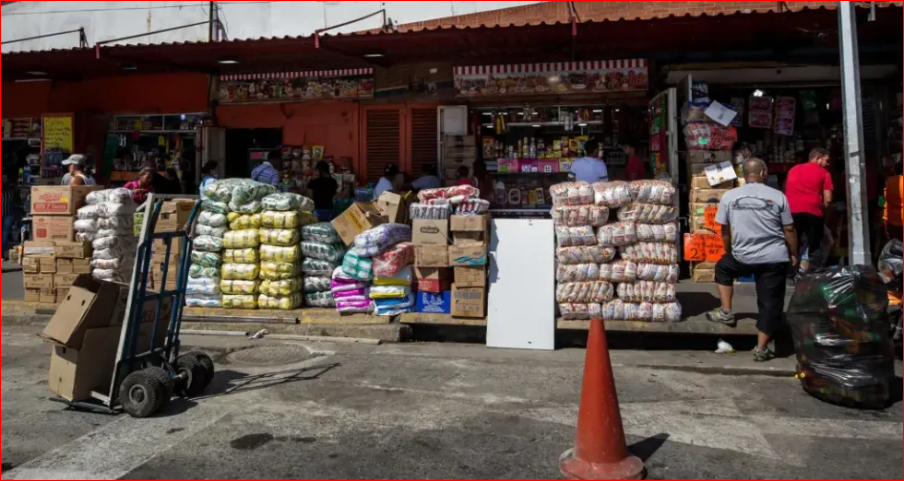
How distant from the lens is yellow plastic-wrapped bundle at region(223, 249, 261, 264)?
8438 mm

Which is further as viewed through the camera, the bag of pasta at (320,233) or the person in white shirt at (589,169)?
the person in white shirt at (589,169)

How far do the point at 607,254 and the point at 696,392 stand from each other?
6.59 feet

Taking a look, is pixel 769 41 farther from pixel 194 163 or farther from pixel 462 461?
pixel 194 163

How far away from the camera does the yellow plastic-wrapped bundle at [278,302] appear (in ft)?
Result: 27.7

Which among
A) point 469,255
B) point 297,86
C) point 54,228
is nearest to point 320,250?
point 469,255

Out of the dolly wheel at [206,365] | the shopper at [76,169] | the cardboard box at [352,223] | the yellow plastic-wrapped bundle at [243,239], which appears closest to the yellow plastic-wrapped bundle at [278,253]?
the yellow plastic-wrapped bundle at [243,239]

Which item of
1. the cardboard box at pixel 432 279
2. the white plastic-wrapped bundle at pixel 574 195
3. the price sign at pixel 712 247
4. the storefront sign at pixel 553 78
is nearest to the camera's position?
the white plastic-wrapped bundle at pixel 574 195

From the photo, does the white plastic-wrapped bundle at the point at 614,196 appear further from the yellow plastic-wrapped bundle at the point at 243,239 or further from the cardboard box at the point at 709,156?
the yellow plastic-wrapped bundle at the point at 243,239

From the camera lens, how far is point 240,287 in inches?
336

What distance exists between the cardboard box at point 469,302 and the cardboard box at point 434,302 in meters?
0.19

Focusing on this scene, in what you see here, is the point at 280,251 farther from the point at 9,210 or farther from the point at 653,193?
the point at 9,210

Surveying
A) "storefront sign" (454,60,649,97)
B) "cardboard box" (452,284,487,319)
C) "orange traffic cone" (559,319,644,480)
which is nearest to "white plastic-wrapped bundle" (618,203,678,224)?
"cardboard box" (452,284,487,319)

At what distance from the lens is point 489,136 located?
464 inches

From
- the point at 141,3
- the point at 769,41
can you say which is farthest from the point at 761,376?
the point at 141,3
